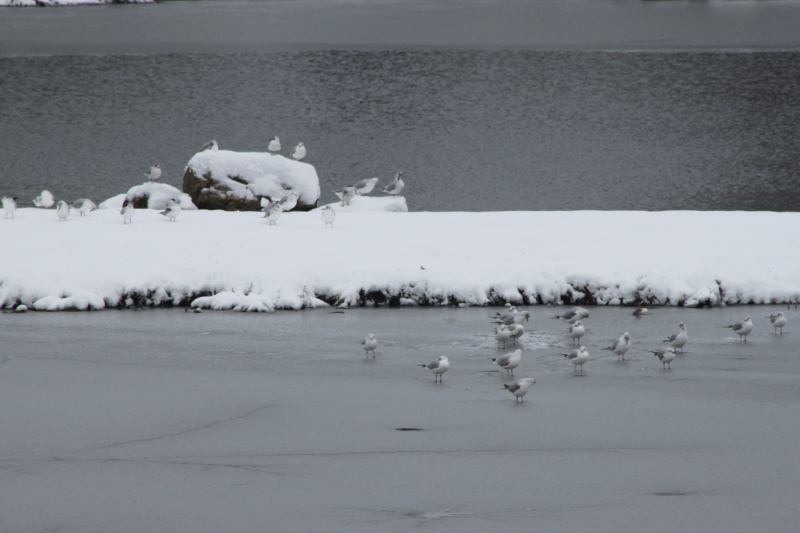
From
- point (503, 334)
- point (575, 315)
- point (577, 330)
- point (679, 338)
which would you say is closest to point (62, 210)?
point (503, 334)

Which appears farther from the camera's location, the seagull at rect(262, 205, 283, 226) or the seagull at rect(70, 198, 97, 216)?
the seagull at rect(70, 198, 97, 216)

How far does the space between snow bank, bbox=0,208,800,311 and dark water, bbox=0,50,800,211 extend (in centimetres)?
1307

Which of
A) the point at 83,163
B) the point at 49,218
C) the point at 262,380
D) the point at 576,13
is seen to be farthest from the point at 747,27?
the point at 262,380

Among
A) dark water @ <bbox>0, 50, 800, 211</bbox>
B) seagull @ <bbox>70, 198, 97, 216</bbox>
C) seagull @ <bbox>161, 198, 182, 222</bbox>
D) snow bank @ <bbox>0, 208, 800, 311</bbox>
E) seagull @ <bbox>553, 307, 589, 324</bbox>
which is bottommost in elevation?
seagull @ <bbox>553, 307, 589, 324</bbox>

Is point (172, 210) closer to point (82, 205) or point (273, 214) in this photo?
point (273, 214)

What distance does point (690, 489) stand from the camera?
9258mm

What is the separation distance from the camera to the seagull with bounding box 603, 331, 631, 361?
13.8 meters

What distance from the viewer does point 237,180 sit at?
80.6 ft

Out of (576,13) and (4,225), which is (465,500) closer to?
(4,225)

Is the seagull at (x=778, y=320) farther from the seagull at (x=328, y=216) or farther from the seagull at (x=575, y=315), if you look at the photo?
the seagull at (x=328, y=216)

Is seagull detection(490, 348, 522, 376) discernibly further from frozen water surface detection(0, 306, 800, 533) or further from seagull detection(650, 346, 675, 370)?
seagull detection(650, 346, 675, 370)

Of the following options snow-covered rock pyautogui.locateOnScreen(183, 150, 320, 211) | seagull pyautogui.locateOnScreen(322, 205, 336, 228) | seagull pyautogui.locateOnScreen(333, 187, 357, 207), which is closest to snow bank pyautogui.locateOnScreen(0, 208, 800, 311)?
seagull pyautogui.locateOnScreen(322, 205, 336, 228)

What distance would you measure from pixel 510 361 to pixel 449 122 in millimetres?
35486

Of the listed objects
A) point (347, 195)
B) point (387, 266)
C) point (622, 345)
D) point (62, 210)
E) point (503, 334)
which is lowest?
point (622, 345)
